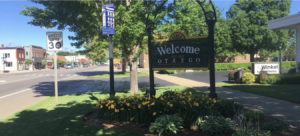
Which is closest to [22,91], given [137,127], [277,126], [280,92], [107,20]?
[107,20]

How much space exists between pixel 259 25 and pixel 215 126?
3614 cm

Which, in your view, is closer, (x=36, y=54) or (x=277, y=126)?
(x=277, y=126)

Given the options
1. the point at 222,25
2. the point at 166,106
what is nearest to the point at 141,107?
the point at 166,106

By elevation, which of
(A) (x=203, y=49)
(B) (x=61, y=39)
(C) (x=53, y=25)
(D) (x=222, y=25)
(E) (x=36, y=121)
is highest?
(D) (x=222, y=25)

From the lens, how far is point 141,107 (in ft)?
17.7

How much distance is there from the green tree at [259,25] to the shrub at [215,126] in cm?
3414

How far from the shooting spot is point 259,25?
117 feet

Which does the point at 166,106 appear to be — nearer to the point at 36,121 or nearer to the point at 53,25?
the point at 36,121

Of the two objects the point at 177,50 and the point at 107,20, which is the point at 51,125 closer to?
the point at 107,20

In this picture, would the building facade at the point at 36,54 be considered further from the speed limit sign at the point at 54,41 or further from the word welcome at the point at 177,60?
the word welcome at the point at 177,60

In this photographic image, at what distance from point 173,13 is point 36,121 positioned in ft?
20.5

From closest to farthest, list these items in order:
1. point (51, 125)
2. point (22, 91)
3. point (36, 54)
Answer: point (51, 125) → point (22, 91) → point (36, 54)

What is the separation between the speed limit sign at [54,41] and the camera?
8.50 m

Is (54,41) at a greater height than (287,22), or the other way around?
(287,22)
